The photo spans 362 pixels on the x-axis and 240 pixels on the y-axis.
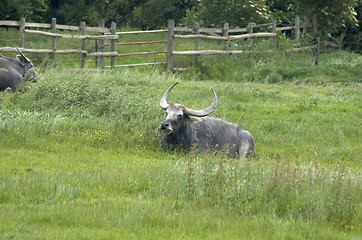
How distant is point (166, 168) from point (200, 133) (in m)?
2.53

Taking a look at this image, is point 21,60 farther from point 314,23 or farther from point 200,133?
point 314,23

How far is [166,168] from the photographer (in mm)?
7270

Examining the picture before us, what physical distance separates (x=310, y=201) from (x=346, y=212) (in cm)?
39

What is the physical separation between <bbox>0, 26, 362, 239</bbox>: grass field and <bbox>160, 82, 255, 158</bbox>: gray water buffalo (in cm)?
30

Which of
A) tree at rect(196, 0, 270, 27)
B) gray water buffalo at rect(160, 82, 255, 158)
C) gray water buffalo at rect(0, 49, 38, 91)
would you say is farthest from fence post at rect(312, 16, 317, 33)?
gray water buffalo at rect(160, 82, 255, 158)

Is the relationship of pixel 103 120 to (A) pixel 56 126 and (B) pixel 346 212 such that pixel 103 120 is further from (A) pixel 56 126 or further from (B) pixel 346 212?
(B) pixel 346 212

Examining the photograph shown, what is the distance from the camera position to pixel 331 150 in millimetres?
9805

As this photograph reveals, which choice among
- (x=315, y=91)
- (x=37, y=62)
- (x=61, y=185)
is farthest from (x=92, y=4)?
(x=61, y=185)

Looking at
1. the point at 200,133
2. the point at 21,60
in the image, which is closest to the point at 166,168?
the point at 200,133

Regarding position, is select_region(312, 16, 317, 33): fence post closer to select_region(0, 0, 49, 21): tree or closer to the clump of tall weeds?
select_region(0, 0, 49, 21): tree

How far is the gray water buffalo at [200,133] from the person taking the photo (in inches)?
367

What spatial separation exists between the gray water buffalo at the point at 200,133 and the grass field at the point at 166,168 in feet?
0.97

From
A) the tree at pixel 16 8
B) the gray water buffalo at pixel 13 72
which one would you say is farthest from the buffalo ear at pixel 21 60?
the tree at pixel 16 8

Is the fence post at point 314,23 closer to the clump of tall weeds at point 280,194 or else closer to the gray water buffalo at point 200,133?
the gray water buffalo at point 200,133
